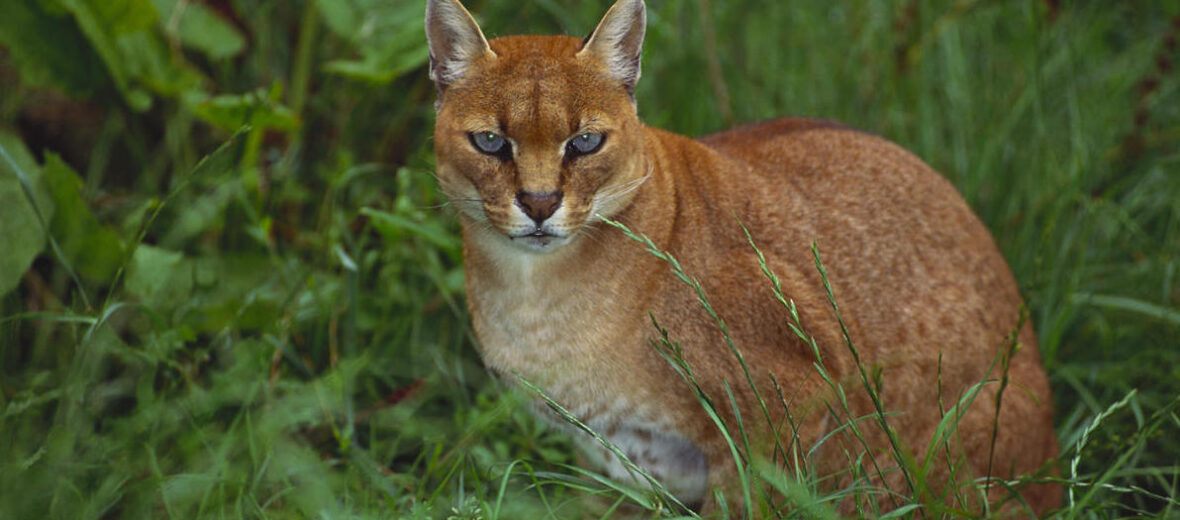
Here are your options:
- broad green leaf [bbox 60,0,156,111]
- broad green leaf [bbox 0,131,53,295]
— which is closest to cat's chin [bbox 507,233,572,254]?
broad green leaf [bbox 0,131,53,295]

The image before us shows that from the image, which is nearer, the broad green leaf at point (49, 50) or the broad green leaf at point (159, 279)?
the broad green leaf at point (159, 279)

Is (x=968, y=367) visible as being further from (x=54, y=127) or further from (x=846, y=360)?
(x=54, y=127)

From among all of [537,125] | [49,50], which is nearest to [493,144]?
[537,125]

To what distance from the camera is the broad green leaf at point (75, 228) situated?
3.52 meters

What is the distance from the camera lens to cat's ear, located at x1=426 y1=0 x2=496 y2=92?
2.82 meters

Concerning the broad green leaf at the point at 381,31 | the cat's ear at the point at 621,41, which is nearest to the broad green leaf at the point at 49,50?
the broad green leaf at the point at 381,31

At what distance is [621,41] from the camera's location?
2.85 meters

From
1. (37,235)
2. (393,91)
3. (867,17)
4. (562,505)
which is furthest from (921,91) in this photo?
(37,235)

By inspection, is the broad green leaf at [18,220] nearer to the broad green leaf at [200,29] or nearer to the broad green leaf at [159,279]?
the broad green leaf at [159,279]

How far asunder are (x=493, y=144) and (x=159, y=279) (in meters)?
1.44

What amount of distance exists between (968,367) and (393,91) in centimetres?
264

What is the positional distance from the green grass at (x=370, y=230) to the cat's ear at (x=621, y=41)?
2.15 feet

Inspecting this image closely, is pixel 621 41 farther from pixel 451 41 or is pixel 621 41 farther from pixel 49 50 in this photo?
pixel 49 50

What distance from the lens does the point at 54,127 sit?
4.59 m
